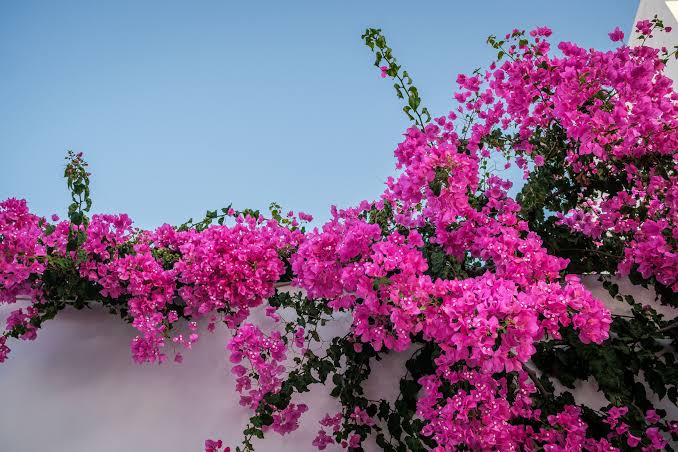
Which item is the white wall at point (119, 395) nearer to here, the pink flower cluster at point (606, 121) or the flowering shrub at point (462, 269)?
the flowering shrub at point (462, 269)

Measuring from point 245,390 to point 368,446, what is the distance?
2.19 ft

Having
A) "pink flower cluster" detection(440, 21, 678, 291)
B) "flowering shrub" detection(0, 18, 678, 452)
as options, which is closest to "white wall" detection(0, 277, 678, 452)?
"flowering shrub" detection(0, 18, 678, 452)

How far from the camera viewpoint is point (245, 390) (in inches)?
86.2

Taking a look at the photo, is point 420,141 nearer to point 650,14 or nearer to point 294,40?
point 294,40

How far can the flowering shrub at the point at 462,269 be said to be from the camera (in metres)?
1.41

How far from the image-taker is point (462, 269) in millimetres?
1979

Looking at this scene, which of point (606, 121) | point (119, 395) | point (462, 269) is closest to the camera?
point (606, 121)

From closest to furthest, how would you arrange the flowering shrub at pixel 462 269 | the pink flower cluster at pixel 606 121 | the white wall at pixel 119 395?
the flowering shrub at pixel 462 269, the pink flower cluster at pixel 606 121, the white wall at pixel 119 395

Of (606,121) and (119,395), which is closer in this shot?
(606,121)

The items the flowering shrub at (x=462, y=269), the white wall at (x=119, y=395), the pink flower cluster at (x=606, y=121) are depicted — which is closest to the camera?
the flowering shrub at (x=462, y=269)

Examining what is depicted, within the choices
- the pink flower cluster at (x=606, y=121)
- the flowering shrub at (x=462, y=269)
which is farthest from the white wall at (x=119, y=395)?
the pink flower cluster at (x=606, y=121)

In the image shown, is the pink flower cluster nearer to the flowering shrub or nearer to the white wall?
the flowering shrub

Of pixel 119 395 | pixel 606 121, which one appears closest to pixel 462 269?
pixel 606 121

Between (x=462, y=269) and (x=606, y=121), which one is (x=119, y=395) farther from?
(x=606, y=121)
